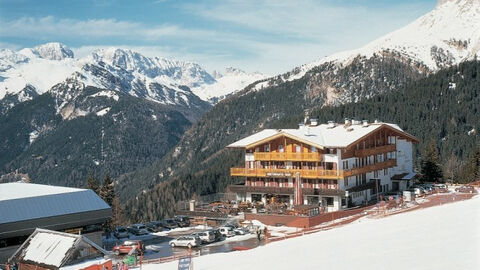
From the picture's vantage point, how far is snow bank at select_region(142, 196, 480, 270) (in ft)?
83.1

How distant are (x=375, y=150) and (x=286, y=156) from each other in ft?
35.5

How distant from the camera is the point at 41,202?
160 ft

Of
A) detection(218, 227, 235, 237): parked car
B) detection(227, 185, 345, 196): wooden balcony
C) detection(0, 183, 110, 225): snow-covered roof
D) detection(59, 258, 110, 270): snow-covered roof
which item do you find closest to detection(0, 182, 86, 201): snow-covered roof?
detection(0, 183, 110, 225): snow-covered roof

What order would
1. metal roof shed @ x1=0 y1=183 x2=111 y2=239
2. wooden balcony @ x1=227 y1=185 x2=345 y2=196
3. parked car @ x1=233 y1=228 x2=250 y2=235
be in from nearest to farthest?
1. metal roof shed @ x1=0 y1=183 x2=111 y2=239
2. parked car @ x1=233 y1=228 x2=250 y2=235
3. wooden balcony @ x1=227 y1=185 x2=345 y2=196

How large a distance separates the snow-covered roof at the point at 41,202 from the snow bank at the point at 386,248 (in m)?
15.3

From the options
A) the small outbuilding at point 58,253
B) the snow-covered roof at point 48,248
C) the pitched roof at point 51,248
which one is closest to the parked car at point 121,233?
the pitched roof at point 51,248

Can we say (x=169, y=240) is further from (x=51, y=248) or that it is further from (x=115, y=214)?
(x=115, y=214)

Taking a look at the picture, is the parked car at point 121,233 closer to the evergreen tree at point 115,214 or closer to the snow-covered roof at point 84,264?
the snow-covered roof at point 84,264

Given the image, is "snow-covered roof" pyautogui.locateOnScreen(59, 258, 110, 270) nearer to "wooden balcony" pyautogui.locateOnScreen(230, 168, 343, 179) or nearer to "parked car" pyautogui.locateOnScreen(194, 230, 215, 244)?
"parked car" pyautogui.locateOnScreen(194, 230, 215, 244)

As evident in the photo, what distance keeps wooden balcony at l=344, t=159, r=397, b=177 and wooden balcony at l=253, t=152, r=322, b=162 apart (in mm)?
3509

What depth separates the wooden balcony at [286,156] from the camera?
62.2 meters

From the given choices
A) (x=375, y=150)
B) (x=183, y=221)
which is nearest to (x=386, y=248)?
(x=183, y=221)

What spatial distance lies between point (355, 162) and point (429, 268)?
4196 centimetres

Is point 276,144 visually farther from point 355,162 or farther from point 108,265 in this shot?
point 108,265
